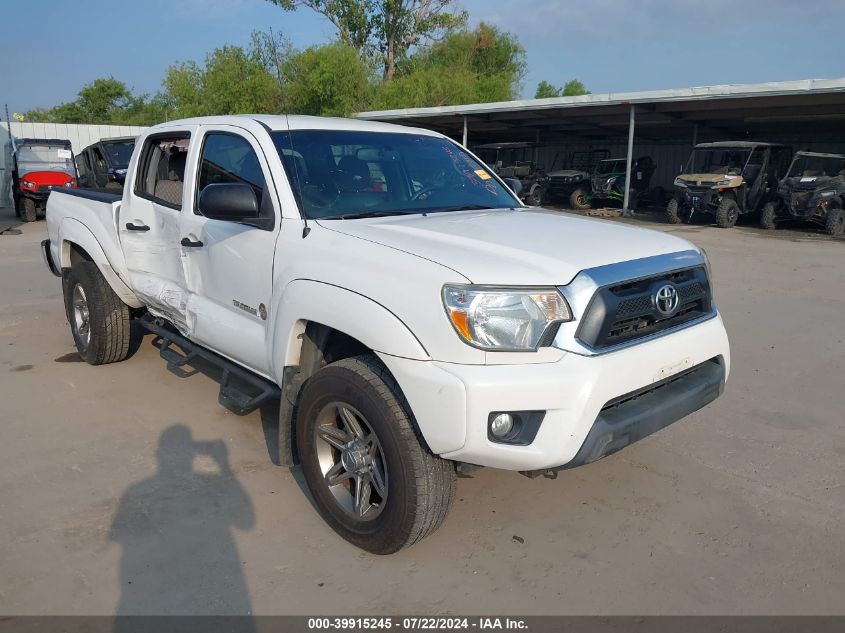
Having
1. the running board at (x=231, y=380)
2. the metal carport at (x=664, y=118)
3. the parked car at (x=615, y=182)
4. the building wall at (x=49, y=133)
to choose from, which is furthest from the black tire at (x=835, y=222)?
the building wall at (x=49, y=133)

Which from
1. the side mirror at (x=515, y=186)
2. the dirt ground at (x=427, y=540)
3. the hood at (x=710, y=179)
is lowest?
the dirt ground at (x=427, y=540)

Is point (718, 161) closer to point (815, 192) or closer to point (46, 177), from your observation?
point (815, 192)

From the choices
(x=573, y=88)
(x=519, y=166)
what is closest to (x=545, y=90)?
(x=573, y=88)

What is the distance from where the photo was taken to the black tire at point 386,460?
9.05ft

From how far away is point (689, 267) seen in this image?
3.22 metres

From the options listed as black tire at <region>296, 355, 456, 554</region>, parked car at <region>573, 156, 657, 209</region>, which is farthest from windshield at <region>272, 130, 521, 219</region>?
parked car at <region>573, 156, 657, 209</region>

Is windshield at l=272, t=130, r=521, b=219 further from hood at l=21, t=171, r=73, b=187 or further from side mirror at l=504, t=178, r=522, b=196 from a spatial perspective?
hood at l=21, t=171, r=73, b=187

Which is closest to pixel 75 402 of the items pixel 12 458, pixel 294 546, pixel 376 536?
pixel 12 458

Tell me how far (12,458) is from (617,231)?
3.70 meters

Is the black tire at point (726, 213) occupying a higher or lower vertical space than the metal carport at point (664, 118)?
lower

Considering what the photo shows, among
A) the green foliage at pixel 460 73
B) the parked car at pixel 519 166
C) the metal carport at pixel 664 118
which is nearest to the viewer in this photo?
the metal carport at pixel 664 118

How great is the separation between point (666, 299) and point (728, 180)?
54.7ft

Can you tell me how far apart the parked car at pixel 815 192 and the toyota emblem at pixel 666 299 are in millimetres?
15641

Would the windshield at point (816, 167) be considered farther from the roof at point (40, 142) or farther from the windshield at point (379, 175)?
the roof at point (40, 142)
